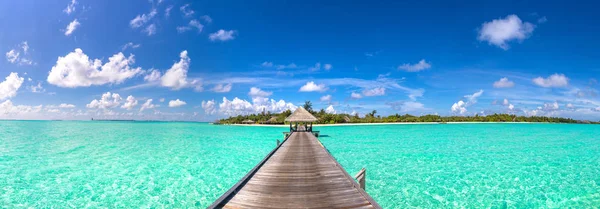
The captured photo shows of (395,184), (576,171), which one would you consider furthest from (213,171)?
(576,171)

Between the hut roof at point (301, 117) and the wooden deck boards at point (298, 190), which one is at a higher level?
the hut roof at point (301, 117)

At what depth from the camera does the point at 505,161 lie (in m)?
11.8

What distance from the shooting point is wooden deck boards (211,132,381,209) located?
4234mm

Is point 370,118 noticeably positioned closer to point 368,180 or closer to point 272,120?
point 272,120

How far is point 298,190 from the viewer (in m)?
5.00

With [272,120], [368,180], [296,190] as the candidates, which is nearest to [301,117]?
[368,180]

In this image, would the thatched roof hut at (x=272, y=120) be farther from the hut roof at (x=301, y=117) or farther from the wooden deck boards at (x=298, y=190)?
the wooden deck boards at (x=298, y=190)

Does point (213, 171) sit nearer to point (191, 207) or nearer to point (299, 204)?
point (191, 207)

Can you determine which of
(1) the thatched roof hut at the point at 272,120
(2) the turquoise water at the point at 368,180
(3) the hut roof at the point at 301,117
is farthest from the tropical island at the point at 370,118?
(2) the turquoise water at the point at 368,180

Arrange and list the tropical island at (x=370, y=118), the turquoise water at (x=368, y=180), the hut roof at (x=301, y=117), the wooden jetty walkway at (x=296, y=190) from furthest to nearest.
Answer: the tropical island at (x=370, y=118) < the hut roof at (x=301, y=117) < the turquoise water at (x=368, y=180) < the wooden jetty walkway at (x=296, y=190)

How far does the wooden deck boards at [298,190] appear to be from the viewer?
13.9 ft

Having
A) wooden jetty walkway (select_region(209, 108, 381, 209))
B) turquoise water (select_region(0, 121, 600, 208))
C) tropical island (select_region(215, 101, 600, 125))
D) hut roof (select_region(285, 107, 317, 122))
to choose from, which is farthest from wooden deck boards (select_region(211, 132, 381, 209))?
tropical island (select_region(215, 101, 600, 125))

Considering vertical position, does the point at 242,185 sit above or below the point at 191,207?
above

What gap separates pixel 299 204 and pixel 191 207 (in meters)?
3.64
